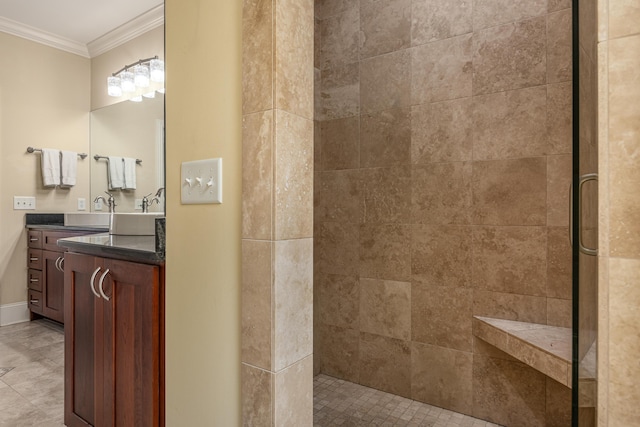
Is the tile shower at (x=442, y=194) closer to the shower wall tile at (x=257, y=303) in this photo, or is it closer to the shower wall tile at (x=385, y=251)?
the shower wall tile at (x=385, y=251)

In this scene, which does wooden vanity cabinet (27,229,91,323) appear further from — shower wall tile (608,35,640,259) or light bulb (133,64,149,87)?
shower wall tile (608,35,640,259)

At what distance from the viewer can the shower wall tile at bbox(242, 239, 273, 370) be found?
0.83 meters

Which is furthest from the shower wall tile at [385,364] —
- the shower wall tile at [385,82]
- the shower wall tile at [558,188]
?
the shower wall tile at [385,82]

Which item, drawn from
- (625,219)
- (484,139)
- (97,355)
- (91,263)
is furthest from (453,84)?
(97,355)

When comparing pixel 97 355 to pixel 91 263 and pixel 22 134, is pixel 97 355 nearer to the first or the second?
pixel 91 263

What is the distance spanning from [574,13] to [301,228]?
0.67 metres

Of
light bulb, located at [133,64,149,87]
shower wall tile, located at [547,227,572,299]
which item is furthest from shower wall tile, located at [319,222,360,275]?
light bulb, located at [133,64,149,87]

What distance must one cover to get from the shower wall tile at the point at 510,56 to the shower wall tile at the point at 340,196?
87 centimetres

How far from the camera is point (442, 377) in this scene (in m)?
2.00

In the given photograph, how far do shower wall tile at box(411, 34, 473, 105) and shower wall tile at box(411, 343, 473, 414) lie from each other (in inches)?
55.9

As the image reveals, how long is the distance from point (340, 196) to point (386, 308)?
0.76 metres

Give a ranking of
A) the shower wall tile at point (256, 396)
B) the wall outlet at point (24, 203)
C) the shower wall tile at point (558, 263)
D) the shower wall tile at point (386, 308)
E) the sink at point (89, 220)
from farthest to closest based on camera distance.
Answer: the wall outlet at point (24, 203)
the sink at point (89, 220)
the shower wall tile at point (386, 308)
the shower wall tile at point (558, 263)
the shower wall tile at point (256, 396)

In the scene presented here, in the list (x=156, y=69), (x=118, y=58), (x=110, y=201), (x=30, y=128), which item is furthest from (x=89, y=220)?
(x=118, y=58)

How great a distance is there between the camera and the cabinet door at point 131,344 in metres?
1.09
